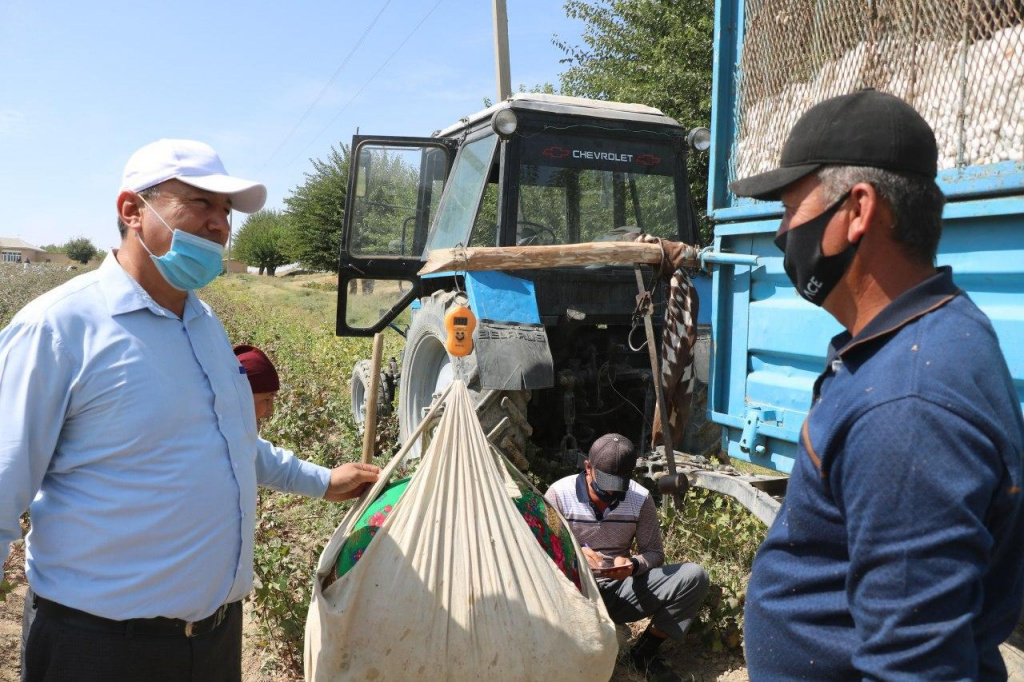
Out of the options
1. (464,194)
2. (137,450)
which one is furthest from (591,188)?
(137,450)

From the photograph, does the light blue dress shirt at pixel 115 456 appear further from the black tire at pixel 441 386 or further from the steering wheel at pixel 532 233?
the steering wheel at pixel 532 233

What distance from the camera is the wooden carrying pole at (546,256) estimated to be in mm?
2871

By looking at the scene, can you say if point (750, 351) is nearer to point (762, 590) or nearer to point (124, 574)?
point (762, 590)

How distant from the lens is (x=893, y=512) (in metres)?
0.95

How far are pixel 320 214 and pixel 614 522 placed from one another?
27.3m

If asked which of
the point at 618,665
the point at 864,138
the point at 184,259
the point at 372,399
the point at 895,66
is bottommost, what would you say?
the point at 618,665

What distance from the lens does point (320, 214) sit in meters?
29.2

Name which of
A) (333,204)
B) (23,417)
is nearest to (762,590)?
(23,417)

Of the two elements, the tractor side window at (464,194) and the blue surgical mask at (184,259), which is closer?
the blue surgical mask at (184,259)

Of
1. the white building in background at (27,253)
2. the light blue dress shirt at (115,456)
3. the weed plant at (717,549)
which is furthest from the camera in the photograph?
the white building in background at (27,253)

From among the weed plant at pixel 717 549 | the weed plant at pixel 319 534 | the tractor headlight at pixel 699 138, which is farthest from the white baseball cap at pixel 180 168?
the tractor headlight at pixel 699 138

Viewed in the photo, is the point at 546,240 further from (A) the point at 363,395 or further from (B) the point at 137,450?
(B) the point at 137,450

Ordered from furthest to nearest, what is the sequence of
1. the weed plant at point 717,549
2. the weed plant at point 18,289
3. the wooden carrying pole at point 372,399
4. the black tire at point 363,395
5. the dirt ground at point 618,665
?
the weed plant at point 18,289, the black tire at point 363,395, the weed plant at point 717,549, the dirt ground at point 618,665, the wooden carrying pole at point 372,399

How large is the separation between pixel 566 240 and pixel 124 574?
337 cm
